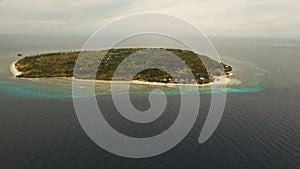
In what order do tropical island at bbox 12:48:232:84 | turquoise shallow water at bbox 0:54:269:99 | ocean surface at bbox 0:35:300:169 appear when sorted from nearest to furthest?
1. ocean surface at bbox 0:35:300:169
2. turquoise shallow water at bbox 0:54:269:99
3. tropical island at bbox 12:48:232:84

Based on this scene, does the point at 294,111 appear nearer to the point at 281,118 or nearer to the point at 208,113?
the point at 281,118

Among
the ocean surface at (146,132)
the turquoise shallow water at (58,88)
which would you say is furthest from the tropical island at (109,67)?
the ocean surface at (146,132)

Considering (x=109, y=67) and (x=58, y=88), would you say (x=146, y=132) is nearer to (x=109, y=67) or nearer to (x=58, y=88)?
(x=58, y=88)

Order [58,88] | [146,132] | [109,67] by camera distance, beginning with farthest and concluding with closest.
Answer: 1. [109,67]
2. [58,88]
3. [146,132]

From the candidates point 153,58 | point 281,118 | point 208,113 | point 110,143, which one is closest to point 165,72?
point 153,58

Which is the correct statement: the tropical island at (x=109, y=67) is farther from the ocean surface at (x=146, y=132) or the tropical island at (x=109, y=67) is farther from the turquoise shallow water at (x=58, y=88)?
the ocean surface at (x=146, y=132)

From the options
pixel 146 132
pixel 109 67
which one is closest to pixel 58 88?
pixel 109 67

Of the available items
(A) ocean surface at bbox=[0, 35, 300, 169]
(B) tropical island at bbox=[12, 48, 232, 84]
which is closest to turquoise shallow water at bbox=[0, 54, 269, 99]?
(A) ocean surface at bbox=[0, 35, 300, 169]

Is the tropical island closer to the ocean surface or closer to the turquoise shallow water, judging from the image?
the turquoise shallow water
